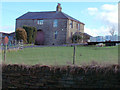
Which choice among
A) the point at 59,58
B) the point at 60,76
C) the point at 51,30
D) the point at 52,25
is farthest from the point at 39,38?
the point at 60,76

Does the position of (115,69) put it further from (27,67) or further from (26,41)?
(26,41)

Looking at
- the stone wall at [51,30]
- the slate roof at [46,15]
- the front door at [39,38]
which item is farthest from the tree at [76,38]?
the front door at [39,38]

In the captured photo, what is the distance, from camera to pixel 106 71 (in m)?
6.16

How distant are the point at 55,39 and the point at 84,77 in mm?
26676

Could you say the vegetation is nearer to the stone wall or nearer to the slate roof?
the stone wall

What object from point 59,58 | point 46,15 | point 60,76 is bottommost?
point 60,76

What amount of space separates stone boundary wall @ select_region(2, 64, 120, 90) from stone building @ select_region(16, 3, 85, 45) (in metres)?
25.4

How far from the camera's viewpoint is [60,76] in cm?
641

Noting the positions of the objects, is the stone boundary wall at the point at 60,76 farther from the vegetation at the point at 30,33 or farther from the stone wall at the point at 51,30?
the stone wall at the point at 51,30

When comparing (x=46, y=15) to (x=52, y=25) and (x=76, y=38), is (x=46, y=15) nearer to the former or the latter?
(x=52, y=25)

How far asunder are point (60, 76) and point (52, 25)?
1073 inches

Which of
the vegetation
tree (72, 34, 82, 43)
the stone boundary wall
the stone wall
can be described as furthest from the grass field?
the stone wall

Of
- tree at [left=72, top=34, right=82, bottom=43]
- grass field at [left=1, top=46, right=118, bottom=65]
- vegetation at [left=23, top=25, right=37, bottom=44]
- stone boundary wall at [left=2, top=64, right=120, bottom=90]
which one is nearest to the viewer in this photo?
stone boundary wall at [left=2, top=64, right=120, bottom=90]

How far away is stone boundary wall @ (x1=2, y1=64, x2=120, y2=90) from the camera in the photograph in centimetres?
618
